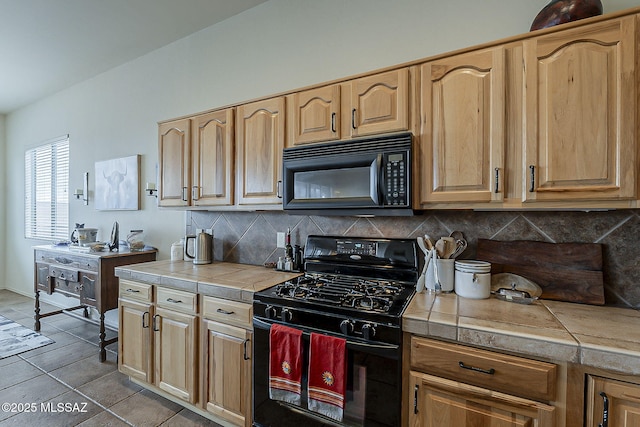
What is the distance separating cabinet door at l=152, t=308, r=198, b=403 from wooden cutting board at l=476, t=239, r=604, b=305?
186 centimetres

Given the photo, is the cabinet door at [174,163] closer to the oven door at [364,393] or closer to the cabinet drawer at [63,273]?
the cabinet drawer at [63,273]

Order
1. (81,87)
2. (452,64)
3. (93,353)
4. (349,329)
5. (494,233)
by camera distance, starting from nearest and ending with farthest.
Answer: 1. (349,329)
2. (452,64)
3. (494,233)
4. (93,353)
5. (81,87)

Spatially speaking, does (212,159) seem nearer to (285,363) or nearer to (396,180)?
(396,180)

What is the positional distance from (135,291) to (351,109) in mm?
2007

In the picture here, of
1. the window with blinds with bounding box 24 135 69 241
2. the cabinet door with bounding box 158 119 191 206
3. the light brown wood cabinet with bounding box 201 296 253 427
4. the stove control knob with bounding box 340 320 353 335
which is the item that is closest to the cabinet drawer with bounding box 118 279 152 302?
the light brown wood cabinet with bounding box 201 296 253 427

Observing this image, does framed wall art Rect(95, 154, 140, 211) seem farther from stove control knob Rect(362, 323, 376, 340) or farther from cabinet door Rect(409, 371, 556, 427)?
cabinet door Rect(409, 371, 556, 427)

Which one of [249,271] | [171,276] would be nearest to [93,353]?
[171,276]

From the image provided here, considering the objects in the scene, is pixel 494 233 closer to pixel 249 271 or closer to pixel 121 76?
pixel 249 271

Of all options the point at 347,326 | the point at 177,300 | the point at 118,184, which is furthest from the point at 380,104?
the point at 118,184

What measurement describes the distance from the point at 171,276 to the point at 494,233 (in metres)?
2.06

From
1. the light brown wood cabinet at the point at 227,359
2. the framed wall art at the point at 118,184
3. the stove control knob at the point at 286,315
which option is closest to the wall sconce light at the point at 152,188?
the framed wall art at the point at 118,184

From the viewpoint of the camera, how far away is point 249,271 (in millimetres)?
2197

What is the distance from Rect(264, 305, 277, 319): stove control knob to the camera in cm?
153

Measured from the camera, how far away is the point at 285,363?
4.83 feet
